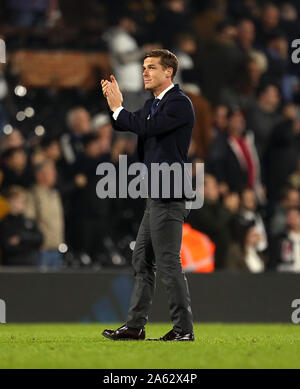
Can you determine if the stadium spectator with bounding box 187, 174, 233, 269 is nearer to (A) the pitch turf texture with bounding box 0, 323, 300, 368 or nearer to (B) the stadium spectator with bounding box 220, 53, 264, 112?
(B) the stadium spectator with bounding box 220, 53, 264, 112

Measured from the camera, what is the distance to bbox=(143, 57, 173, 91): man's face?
7555mm

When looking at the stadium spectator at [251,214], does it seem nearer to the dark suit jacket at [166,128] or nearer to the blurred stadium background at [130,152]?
the blurred stadium background at [130,152]

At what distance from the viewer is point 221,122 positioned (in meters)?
14.0

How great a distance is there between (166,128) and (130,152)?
540 cm

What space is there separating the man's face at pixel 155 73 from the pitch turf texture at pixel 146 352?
74.4 inches

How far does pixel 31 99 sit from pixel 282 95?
400 centimetres

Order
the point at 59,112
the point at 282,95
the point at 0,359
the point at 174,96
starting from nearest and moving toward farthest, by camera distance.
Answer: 1. the point at 0,359
2. the point at 174,96
3. the point at 59,112
4. the point at 282,95

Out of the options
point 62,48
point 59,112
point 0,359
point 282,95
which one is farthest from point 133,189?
point 0,359

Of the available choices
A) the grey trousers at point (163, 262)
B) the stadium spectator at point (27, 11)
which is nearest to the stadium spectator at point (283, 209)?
the stadium spectator at point (27, 11)

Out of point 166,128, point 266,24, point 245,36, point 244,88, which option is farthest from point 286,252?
point 166,128

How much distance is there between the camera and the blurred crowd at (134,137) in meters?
11.9

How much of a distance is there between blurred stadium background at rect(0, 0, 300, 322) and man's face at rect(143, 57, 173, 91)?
4087 millimetres

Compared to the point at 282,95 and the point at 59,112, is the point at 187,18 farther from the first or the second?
the point at 59,112

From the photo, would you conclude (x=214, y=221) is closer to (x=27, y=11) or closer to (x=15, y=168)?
(x=15, y=168)
